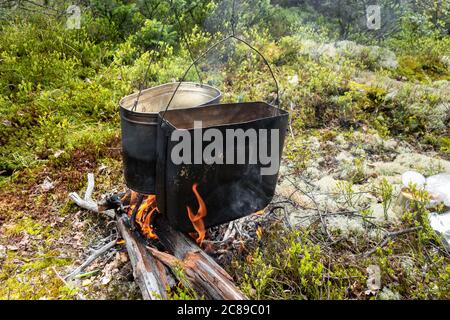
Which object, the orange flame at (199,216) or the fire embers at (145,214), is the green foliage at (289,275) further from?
the fire embers at (145,214)

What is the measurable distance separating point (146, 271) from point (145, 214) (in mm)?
571

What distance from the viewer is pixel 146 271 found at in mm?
2564

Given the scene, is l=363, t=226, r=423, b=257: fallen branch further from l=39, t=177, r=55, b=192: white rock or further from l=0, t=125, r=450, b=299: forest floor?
l=39, t=177, r=55, b=192: white rock

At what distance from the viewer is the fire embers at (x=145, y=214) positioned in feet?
9.66

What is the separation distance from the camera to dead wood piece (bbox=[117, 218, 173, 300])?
2.44 meters

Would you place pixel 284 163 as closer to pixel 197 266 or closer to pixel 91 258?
pixel 197 266

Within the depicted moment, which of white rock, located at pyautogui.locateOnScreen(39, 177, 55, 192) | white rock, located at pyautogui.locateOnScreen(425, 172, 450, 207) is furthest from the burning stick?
white rock, located at pyautogui.locateOnScreen(425, 172, 450, 207)

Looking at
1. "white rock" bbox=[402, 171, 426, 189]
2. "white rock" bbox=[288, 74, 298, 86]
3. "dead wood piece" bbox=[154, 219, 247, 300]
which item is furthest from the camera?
"white rock" bbox=[288, 74, 298, 86]

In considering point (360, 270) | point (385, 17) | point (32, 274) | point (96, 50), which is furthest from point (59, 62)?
point (385, 17)

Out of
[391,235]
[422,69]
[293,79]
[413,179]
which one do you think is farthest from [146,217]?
[422,69]

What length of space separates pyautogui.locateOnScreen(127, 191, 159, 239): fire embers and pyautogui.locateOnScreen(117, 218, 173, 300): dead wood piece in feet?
0.30

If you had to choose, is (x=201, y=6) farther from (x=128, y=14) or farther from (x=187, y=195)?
(x=187, y=195)

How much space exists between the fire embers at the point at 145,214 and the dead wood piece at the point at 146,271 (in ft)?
0.30

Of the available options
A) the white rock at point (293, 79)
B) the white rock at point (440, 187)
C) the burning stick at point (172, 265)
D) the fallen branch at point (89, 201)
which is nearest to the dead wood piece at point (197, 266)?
the burning stick at point (172, 265)
